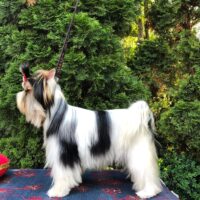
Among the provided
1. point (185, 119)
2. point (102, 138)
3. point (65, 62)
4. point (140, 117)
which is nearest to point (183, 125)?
point (185, 119)

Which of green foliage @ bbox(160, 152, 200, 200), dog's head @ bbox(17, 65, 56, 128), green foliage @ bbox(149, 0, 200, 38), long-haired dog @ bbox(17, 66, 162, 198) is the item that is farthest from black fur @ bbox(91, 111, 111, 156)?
green foliage @ bbox(149, 0, 200, 38)

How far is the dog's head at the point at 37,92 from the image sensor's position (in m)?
2.40

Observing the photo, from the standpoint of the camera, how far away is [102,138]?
2.53 m

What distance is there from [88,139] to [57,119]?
0.84ft

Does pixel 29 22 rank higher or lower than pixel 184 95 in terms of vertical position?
higher

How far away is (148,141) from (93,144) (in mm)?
394

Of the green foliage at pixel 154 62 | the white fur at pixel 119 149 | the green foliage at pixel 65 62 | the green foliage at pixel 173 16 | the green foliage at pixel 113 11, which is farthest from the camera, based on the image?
the green foliage at pixel 154 62

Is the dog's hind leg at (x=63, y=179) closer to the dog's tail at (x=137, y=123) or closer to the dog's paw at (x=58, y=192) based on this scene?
the dog's paw at (x=58, y=192)

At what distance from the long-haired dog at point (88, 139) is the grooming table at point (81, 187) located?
97 mm

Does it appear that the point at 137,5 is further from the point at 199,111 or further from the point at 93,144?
the point at 93,144

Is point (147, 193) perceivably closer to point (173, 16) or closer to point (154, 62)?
point (154, 62)

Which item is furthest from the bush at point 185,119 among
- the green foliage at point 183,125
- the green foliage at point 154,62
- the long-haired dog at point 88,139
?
the long-haired dog at point 88,139

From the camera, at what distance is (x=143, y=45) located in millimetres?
4062

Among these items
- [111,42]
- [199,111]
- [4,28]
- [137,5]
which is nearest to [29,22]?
[4,28]
